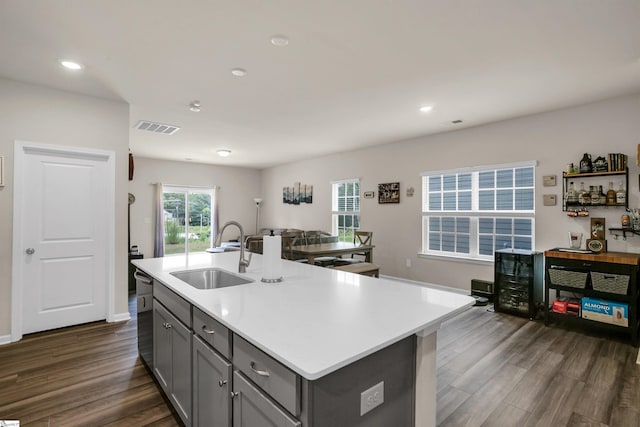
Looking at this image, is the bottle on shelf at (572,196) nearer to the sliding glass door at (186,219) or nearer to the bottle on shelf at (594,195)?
the bottle on shelf at (594,195)

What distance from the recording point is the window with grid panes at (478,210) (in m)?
4.41

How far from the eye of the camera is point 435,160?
207 inches

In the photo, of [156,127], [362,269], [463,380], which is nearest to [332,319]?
[463,380]

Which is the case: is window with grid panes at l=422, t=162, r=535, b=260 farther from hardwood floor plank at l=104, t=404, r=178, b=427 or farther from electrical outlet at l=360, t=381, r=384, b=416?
hardwood floor plank at l=104, t=404, r=178, b=427

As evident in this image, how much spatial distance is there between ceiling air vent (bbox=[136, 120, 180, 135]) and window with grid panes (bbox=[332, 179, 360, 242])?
339cm

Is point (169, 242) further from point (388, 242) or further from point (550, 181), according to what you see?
point (550, 181)

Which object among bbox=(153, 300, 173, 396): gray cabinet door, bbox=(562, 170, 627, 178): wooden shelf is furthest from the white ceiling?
bbox=(153, 300, 173, 396): gray cabinet door

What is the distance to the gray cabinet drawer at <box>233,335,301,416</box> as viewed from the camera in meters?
1.00

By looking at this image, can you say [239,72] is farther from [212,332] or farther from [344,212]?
[344,212]

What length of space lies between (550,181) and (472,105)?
142 cm

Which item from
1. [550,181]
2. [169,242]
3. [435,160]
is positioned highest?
[435,160]

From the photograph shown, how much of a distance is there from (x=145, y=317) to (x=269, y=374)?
185 cm

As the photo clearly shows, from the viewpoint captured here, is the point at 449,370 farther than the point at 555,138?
No

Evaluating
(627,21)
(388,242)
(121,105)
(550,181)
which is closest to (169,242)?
(121,105)
